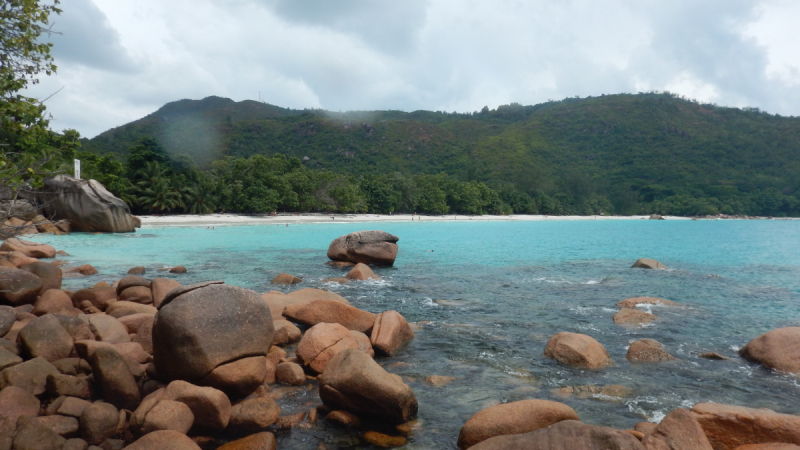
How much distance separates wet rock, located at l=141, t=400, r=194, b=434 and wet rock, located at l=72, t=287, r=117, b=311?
6539mm

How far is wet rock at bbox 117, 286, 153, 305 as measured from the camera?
35.1 feet

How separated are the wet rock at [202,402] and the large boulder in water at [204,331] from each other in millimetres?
454

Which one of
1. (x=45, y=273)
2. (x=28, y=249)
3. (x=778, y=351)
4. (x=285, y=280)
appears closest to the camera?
(x=778, y=351)

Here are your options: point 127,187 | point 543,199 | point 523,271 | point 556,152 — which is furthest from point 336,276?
point 556,152

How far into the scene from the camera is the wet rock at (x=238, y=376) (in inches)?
231

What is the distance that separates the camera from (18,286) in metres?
8.95

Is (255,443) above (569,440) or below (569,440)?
below

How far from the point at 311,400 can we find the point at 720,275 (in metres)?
21.0

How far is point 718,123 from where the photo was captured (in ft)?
450

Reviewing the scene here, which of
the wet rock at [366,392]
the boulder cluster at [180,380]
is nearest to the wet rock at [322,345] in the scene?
the boulder cluster at [180,380]

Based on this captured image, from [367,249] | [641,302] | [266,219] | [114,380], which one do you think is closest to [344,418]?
[114,380]

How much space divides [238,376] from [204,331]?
0.75 meters

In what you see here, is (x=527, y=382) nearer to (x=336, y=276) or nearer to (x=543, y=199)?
(x=336, y=276)

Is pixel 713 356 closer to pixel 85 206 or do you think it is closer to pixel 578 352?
pixel 578 352
